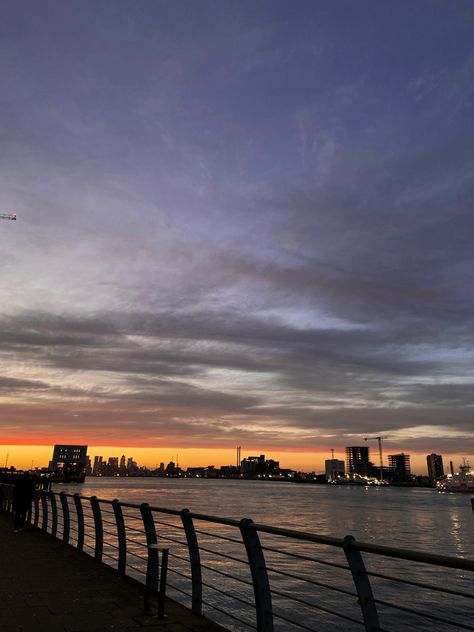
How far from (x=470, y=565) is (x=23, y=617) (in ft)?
17.7

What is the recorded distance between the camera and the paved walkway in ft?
19.0

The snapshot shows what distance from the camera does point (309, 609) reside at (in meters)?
17.9

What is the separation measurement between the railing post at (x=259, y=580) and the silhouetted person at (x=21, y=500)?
39.6ft

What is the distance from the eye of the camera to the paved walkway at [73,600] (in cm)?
579

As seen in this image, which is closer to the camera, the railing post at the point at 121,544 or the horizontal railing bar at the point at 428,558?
the horizontal railing bar at the point at 428,558

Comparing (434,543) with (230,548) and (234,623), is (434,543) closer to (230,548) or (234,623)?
(230,548)

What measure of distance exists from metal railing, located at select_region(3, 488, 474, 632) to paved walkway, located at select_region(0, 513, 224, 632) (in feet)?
1.20

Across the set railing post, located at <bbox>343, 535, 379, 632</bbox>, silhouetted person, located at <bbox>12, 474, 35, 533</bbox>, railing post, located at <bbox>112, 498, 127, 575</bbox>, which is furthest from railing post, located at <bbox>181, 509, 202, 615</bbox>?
silhouetted person, located at <bbox>12, 474, 35, 533</bbox>

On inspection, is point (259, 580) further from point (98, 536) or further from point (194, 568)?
point (98, 536)

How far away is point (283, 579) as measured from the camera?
23.0 metres

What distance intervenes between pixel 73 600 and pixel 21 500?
386 inches

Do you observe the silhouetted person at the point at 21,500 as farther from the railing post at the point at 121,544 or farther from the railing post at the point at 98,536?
the railing post at the point at 121,544

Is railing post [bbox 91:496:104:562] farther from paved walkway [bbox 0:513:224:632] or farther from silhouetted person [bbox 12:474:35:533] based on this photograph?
silhouetted person [bbox 12:474:35:533]

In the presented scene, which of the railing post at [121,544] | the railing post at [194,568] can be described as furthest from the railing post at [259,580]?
the railing post at [121,544]
